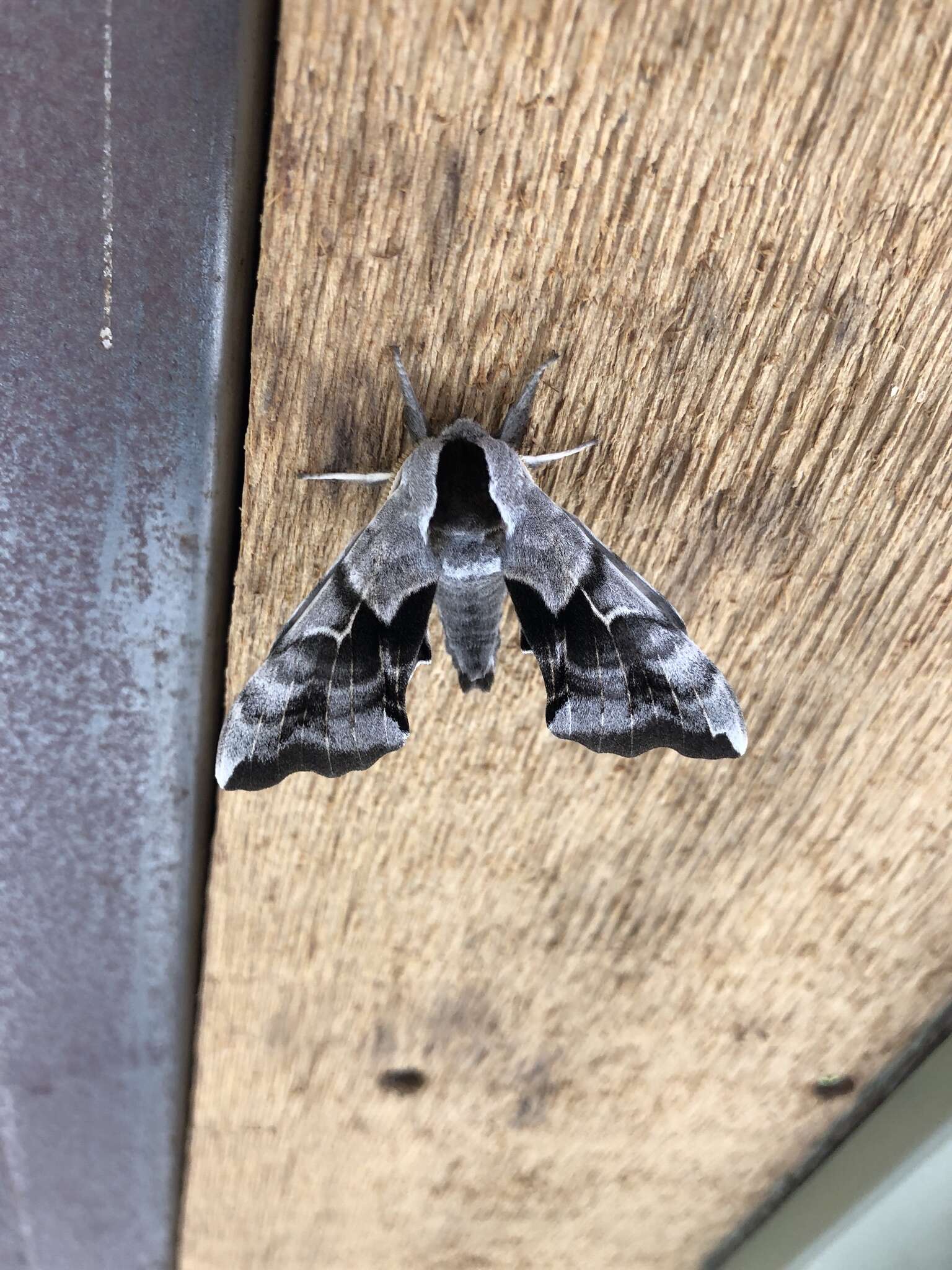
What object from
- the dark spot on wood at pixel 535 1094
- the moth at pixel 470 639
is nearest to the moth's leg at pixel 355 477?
the moth at pixel 470 639

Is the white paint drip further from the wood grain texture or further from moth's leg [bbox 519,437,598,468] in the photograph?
moth's leg [bbox 519,437,598,468]

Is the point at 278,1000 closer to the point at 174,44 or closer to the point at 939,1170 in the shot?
the point at 939,1170

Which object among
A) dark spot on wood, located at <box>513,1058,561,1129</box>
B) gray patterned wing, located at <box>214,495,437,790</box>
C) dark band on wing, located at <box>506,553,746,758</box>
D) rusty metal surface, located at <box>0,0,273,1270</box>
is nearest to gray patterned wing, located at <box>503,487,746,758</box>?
dark band on wing, located at <box>506,553,746,758</box>

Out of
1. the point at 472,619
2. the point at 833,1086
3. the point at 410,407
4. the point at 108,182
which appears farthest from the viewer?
the point at 833,1086

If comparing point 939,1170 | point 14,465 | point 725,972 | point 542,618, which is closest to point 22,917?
point 14,465

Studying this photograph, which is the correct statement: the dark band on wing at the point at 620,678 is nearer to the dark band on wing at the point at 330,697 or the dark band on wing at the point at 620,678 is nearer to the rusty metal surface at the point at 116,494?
the dark band on wing at the point at 330,697

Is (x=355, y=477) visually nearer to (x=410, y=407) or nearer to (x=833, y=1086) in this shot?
(x=410, y=407)

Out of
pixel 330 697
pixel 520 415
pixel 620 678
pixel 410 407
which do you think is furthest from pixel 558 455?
pixel 330 697
